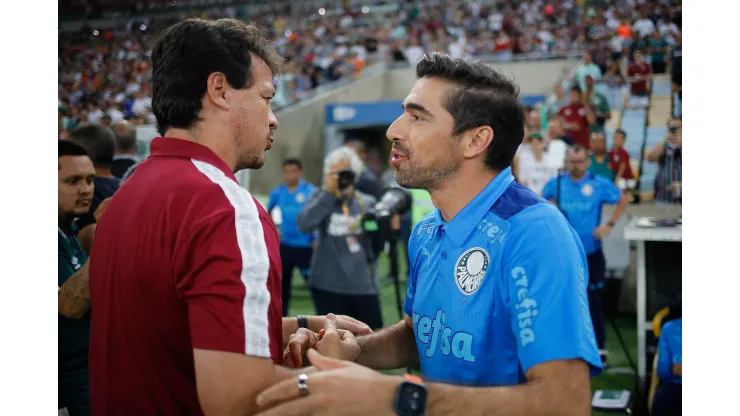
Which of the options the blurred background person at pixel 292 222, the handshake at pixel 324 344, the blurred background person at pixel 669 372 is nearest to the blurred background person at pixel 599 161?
the blurred background person at pixel 292 222

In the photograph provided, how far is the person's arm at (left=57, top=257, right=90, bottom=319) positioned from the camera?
2727mm

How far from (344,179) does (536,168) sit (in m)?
3.68

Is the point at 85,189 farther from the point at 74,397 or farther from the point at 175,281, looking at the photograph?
the point at 175,281

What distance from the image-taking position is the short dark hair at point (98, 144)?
4.11 meters

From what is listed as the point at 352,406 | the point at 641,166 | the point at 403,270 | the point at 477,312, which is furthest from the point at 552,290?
the point at 641,166

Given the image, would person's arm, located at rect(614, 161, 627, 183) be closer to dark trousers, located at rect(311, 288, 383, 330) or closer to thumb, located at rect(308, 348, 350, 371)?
dark trousers, located at rect(311, 288, 383, 330)

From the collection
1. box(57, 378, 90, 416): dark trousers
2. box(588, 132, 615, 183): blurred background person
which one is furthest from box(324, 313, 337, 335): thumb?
box(588, 132, 615, 183): blurred background person

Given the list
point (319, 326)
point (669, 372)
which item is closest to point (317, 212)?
point (669, 372)

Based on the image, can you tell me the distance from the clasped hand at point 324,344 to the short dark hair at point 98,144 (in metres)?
2.54

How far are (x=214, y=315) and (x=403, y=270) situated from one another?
9312 millimetres

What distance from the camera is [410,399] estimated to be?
146 cm

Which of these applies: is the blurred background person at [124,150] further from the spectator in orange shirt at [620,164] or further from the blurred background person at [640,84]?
the blurred background person at [640,84]

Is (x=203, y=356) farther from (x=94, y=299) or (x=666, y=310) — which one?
(x=666, y=310)

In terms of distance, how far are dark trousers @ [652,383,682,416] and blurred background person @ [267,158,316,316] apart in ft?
12.7
